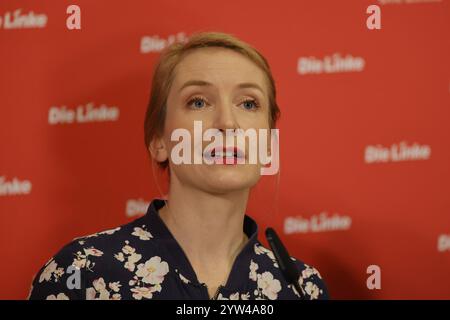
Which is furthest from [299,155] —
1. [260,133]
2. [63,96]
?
[63,96]

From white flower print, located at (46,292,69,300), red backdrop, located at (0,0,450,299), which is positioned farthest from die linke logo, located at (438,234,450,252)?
white flower print, located at (46,292,69,300)

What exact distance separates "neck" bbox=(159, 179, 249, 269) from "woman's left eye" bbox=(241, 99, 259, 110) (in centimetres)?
18

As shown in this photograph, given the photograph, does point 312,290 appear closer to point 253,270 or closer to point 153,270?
point 253,270

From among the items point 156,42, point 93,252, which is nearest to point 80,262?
point 93,252

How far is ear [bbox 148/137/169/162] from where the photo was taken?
128 cm

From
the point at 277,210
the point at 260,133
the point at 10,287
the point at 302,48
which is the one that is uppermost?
the point at 302,48

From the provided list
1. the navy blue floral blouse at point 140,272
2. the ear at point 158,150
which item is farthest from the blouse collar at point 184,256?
the ear at point 158,150

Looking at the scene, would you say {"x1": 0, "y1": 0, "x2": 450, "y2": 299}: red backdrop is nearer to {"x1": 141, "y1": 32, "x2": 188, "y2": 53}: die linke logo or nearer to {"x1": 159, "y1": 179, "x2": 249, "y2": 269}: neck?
{"x1": 141, "y1": 32, "x2": 188, "y2": 53}: die linke logo

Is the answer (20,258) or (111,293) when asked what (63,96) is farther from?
(111,293)

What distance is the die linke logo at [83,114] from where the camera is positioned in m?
1.47

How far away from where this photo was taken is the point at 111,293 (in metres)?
1.12
